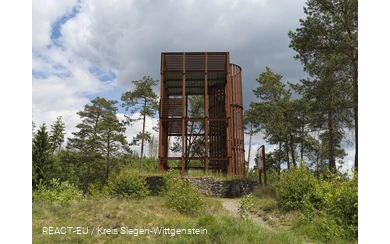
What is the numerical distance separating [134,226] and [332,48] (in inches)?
485

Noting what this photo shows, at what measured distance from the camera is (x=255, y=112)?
Result: 2628 centimetres

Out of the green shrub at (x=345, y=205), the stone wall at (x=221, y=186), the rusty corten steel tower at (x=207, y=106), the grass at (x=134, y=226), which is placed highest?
the rusty corten steel tower at (x=207, y=106)

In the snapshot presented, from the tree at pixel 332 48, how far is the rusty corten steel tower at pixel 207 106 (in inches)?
171

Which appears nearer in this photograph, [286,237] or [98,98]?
[286,237]

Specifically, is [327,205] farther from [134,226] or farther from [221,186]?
[221,186]

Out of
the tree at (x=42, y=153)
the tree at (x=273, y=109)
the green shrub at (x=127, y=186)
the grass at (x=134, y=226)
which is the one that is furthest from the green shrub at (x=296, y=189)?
the tree at (x=42, y=153)

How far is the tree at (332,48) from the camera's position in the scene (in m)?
14.4

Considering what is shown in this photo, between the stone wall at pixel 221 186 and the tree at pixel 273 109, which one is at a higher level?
the tree at pixel 273 109

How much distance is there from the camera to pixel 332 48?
48.1 ft

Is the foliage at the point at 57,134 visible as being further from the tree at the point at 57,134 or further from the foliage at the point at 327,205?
the foliage at the point at 327,205

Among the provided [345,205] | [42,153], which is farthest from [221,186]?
[42,153]
